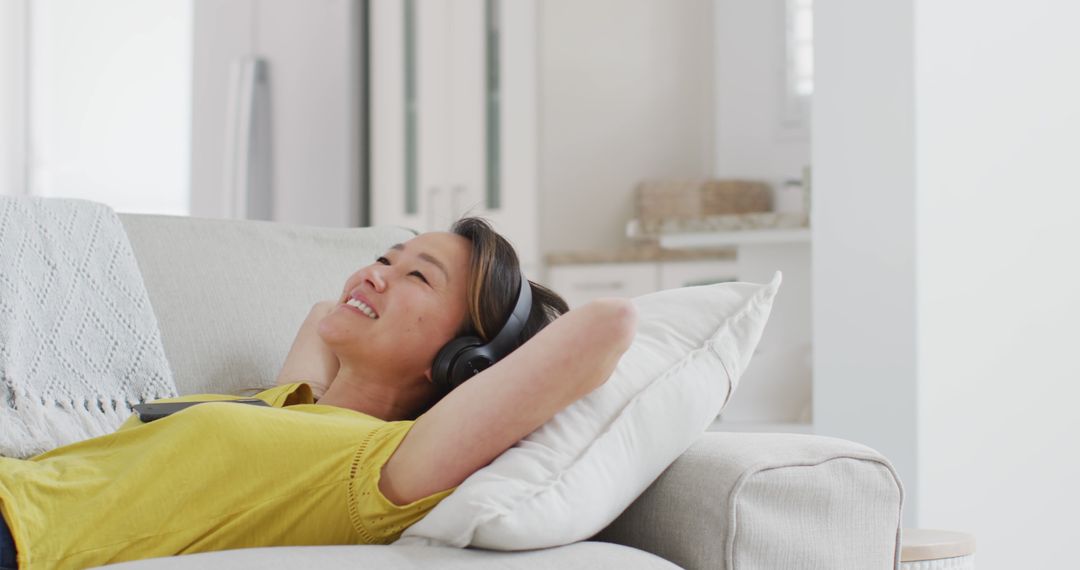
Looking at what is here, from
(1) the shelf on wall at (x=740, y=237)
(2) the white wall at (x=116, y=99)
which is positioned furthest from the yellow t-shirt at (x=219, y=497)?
(2) the white wall at (x=116, y=99)

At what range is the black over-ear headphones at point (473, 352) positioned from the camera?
4.68 feet

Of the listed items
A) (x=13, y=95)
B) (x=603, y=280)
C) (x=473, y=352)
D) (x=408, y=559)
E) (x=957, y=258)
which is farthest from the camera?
(x=13, y=95)

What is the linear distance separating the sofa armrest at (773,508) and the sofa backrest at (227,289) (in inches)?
28.1

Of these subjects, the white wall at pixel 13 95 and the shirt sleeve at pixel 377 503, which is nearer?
the shirt sleeve at pixel 377 503

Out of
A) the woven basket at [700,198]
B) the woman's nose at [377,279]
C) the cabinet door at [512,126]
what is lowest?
the woman's nose at [377,279]

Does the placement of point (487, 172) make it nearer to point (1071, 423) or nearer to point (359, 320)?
point (1071, 423)

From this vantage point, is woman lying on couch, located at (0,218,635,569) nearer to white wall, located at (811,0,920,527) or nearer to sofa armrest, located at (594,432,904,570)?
sofa armrest, located at (594,432,904,570)

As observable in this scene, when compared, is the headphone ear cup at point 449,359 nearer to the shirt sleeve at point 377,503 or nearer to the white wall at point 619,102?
the shirt sleeve at point 377,503

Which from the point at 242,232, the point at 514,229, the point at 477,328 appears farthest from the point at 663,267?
the point at 477,328

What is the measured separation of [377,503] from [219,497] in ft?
0.53

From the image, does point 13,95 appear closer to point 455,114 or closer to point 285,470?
point 455,114

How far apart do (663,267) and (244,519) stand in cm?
305

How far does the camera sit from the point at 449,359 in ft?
4.74

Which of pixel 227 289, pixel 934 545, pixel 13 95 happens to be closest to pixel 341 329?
pixel 227 289
